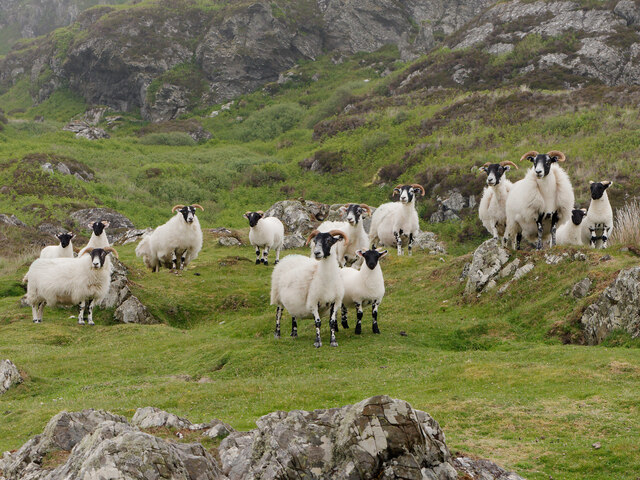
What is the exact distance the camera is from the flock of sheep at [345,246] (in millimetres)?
18578

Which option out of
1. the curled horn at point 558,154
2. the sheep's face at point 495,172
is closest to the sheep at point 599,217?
the curled horn at point 558,154

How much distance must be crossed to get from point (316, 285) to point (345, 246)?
7.76 metres

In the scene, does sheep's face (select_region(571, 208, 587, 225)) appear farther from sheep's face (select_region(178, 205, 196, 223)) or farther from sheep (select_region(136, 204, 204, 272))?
sheep's face (select_region(178, 205, 196, 223))

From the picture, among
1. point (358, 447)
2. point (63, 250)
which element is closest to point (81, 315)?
point (63, 250)

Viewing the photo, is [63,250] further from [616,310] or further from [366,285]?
[616,310]

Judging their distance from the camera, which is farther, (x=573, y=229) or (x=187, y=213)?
(x=187, y=213)

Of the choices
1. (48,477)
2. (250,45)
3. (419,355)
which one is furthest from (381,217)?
(250,45)

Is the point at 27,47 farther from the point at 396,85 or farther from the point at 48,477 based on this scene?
the point at 48,477

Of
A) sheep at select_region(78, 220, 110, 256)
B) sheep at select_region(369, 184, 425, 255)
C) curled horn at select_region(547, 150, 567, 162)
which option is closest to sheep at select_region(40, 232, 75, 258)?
sheep at select_region(78, 220, 110, 256)

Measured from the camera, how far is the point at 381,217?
111ft

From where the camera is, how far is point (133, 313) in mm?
26703

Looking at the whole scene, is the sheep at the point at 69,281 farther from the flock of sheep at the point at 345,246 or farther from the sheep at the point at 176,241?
the sheep at the point at 176,241

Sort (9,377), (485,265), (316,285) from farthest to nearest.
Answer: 1. (485,265)
2. (316,285)
3. (9,377)

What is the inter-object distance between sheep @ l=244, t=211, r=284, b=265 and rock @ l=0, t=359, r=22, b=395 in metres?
17.4
